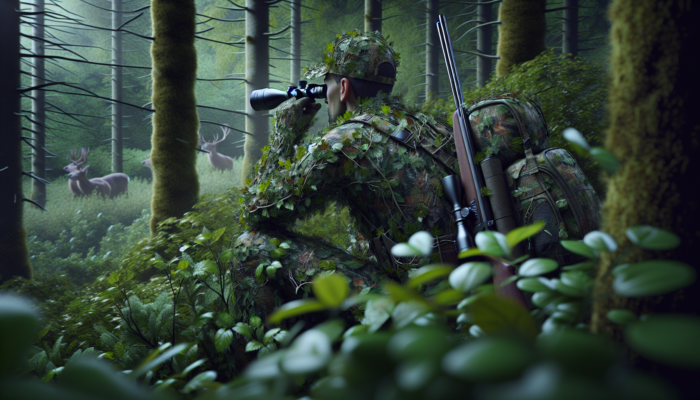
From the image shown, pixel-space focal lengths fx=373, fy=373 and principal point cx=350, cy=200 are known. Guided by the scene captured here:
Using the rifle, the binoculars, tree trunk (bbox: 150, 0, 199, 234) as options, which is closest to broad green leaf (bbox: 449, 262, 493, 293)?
the rifle

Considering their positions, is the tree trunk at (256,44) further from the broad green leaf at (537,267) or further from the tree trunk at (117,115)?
the tree trunk at (117,115)

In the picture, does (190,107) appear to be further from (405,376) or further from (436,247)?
(405,376)

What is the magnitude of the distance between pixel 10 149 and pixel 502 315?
16.7 ft

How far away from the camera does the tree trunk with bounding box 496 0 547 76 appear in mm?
5035

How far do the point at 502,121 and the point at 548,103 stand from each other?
233 cm

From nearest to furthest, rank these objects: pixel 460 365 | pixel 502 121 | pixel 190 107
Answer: pixel 460 365 → pixel 502 121 → pixel 190 107

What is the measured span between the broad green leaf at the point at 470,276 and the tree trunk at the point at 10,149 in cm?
495

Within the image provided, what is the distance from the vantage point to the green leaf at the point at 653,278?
385 millimetres

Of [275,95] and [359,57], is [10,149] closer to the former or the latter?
[275,95]

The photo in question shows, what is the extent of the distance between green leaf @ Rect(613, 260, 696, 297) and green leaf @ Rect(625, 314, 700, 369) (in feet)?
0.22

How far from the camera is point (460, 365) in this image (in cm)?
29

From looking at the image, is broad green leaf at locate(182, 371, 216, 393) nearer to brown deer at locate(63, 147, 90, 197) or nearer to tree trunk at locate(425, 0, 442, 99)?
tree trunk at locate(425, 0, 442, 99)

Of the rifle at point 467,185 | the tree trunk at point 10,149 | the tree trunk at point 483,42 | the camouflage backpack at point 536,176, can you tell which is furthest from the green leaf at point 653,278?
the tree trunk at point 483,42

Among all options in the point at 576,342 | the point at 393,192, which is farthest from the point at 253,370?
the point at 393,192
